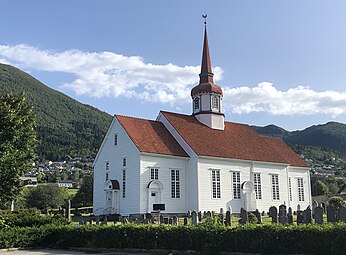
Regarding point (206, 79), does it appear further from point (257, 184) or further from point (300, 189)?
point (300, 189)

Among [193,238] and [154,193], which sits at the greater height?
[154,193]

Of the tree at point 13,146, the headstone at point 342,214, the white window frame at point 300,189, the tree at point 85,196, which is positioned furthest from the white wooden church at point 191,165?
the tree at point 85,196

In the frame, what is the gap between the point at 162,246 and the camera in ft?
68.6

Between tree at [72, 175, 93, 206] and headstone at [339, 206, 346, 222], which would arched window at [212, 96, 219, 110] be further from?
tree at [72, 175, 93, 206]

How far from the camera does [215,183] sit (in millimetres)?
44812

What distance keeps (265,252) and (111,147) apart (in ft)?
95.1

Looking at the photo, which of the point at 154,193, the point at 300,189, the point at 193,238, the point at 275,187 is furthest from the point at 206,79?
the point at 193,238

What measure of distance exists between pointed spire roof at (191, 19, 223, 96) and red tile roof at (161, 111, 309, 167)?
11.2 feet

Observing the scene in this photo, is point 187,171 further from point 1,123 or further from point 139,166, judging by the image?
point 1,123

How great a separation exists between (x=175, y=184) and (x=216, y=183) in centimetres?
444

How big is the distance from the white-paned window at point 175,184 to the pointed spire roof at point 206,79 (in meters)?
12.0

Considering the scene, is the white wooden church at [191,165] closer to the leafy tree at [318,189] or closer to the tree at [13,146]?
the tree at [13,146]

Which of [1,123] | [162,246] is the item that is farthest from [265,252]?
[1,123]

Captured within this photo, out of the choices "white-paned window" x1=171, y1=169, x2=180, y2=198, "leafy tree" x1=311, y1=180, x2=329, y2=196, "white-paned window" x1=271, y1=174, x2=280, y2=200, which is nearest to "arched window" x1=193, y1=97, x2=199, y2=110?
"white-paned window" x1=171, y1=169, x2=180, y2=198
